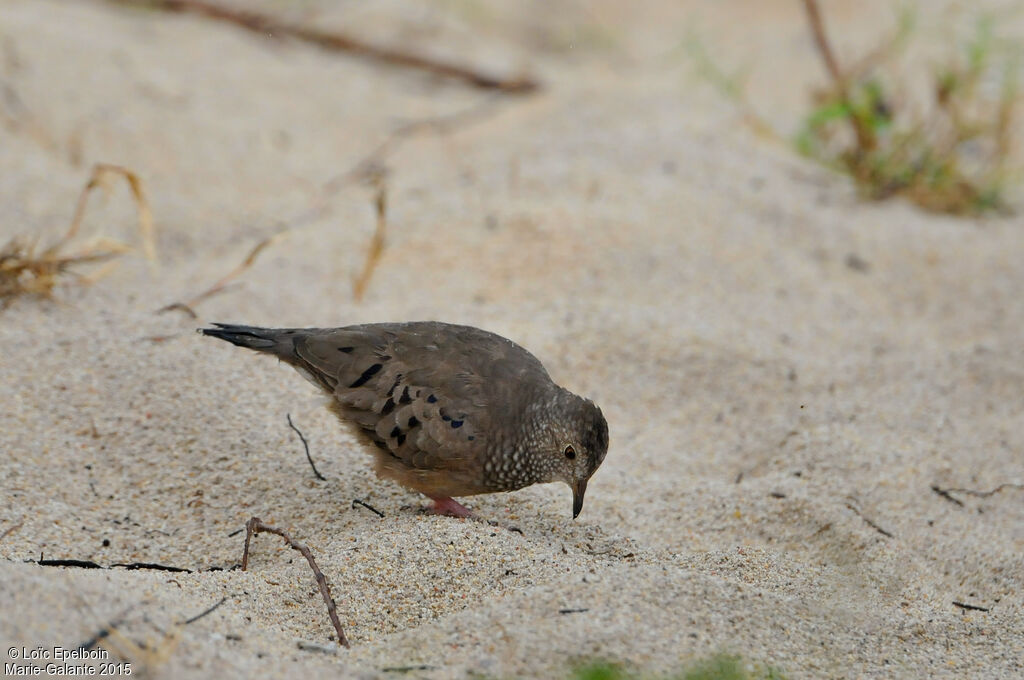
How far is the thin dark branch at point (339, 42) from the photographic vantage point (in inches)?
335

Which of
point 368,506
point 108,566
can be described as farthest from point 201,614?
point 368,506

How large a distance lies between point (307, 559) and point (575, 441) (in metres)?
0.99

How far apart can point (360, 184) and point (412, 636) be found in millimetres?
4373

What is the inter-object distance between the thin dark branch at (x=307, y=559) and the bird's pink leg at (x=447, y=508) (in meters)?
0.54

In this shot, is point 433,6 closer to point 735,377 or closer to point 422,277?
point 422,277

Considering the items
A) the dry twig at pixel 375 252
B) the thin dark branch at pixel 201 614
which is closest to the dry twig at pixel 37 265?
the dry twig at pixel 375 252

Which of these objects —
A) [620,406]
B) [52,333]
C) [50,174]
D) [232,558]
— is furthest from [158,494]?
[50,174]

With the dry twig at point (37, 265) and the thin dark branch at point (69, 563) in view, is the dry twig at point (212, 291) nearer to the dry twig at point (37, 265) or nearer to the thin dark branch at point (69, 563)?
the dry twig at point (37, 265)

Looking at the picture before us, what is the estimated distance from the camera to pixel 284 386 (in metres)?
4.44

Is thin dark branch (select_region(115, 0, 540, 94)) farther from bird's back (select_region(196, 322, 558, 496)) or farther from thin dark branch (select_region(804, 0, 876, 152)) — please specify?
bird's back (select_region(196, 322, 558, 496))

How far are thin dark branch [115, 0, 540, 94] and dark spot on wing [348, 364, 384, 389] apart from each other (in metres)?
5.08

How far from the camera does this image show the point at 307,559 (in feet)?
10.7

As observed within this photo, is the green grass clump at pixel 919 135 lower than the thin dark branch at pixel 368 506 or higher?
higher

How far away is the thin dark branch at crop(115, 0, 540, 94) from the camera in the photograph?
8500 mm
